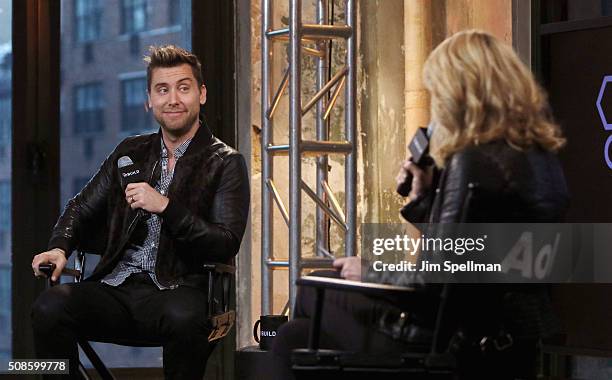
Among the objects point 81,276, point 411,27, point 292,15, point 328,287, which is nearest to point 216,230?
point 81,276

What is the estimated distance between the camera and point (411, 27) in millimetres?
5684

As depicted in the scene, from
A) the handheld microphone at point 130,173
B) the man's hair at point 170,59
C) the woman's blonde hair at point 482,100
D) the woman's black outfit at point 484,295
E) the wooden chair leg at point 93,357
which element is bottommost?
the wooden chair leg at point 93,357

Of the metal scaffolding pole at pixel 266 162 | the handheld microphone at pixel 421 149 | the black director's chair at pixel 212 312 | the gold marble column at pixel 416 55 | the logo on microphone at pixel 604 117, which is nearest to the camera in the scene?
the handheld microphone at pixel 421 149

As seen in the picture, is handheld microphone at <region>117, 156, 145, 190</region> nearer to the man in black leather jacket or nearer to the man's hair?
the man in black leather jacket

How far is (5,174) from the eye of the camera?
5020 mm

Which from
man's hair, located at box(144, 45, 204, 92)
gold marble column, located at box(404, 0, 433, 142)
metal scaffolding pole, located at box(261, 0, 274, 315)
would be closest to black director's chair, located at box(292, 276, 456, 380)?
man's hair, located at box(144, 45, 204, 92)

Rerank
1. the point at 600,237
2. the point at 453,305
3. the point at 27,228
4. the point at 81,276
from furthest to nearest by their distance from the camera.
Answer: the point at 27,228 → the point at 600,237 → the point at 81,276 → the point at 453,305

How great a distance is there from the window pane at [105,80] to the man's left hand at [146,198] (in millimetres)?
1841

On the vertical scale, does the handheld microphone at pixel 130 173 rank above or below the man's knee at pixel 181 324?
above

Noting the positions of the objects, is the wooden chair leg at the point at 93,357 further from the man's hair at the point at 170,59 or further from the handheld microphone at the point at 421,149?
the handheld microphone at the point at 421,149

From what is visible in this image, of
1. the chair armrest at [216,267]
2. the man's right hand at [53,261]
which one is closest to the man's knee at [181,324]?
the chair armrest at [216,267]

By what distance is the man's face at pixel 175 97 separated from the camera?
3.66m

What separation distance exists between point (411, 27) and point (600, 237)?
1.68m

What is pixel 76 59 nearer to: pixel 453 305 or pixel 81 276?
pixel 81 276
